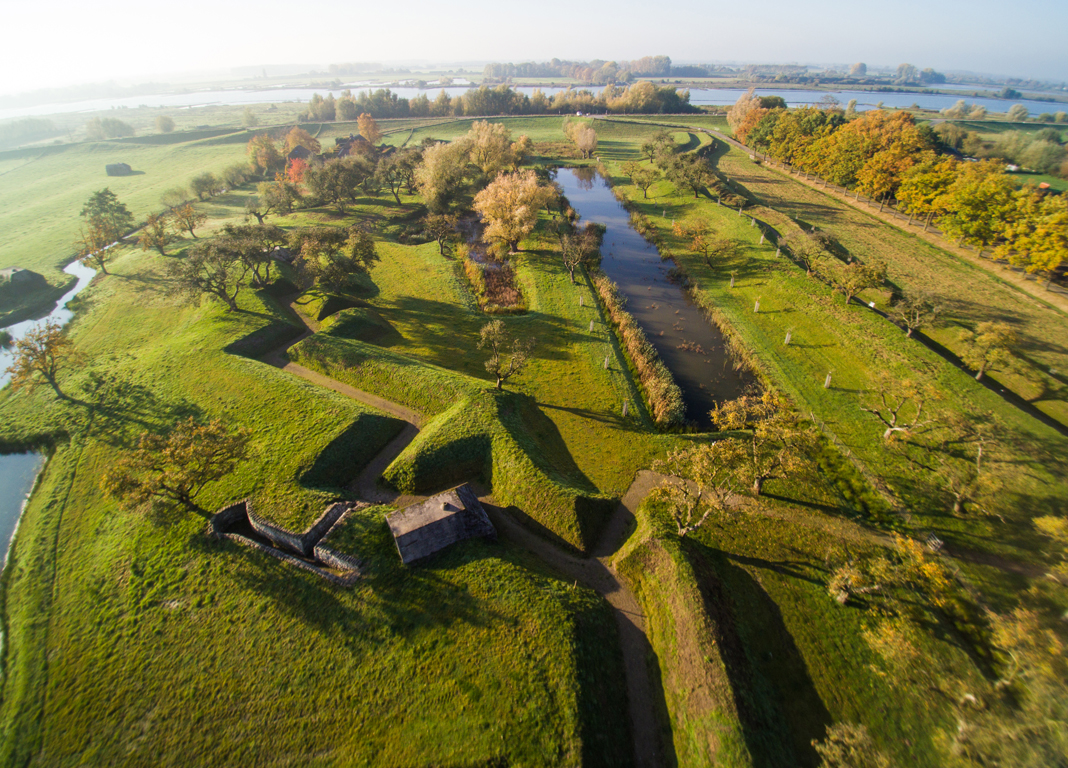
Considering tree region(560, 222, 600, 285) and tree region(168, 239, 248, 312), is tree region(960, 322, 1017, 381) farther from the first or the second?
tree region(168, 239, 248, 312)

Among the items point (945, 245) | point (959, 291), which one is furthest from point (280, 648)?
point (945, 245)

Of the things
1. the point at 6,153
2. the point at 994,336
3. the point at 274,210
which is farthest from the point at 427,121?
the point at 994,336

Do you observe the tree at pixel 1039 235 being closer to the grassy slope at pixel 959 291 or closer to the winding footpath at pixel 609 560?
the grassy slope at pixel 959 291

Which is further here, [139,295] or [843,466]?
[139,295]

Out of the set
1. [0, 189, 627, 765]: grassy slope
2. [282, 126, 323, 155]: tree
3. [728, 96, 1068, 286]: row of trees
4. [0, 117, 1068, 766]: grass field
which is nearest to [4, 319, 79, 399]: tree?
[0, 117, 1068, 766]: grass field

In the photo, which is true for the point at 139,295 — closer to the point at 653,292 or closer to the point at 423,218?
the point at 423,218

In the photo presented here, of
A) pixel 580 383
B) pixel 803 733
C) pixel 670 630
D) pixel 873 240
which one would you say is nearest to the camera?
pixel 803 733

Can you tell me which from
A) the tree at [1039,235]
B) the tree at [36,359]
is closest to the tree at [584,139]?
the tree at [1039,235]
